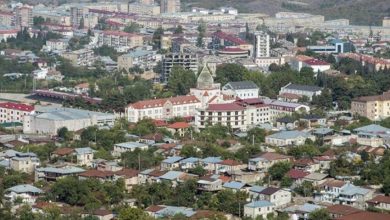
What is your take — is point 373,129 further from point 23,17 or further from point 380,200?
point 23,17

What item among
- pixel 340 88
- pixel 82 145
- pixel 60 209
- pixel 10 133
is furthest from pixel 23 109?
pixel 60 209

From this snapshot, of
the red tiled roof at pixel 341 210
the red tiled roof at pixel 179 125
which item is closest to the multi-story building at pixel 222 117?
the red tiled roof at pixel 179 125

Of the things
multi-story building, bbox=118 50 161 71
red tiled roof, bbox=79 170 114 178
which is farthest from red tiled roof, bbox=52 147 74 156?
multi-story building, bbox=118 50 161 71

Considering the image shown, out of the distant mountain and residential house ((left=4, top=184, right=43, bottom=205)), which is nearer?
residential house ((left=4, top=184, right=43, bottom=205))

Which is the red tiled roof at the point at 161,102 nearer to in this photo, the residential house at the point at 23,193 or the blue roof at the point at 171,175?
the blue roof at the point at 171,175

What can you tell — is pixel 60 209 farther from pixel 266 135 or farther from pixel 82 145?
pixel 266 135

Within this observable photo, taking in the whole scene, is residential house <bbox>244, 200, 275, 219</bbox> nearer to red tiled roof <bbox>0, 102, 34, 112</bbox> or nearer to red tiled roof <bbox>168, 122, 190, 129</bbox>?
red tiled roof <bbox>168, 122, 190, 129</bbox>
